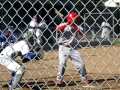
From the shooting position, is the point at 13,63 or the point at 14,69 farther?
the point at 14,69

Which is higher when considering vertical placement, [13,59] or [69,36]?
[69,36]

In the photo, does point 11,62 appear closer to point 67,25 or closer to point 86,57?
point 67,25

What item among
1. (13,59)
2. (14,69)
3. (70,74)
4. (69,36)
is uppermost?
(69,36)

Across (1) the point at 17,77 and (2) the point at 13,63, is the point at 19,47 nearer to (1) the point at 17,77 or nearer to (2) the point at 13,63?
(2) the point at 13,63

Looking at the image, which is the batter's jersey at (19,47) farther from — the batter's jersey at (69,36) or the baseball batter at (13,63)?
the batter's jersey at (69,36)

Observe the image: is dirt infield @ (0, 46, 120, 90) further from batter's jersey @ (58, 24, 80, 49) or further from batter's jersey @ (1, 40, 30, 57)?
batter's jersey @ (1, 40, 30, 57)

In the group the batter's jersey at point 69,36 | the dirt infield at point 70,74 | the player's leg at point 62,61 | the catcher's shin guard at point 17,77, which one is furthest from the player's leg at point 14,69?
the player's leg at point 62,61

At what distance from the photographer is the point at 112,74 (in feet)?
33.7


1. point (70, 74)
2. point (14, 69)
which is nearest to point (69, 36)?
point (14, 69)

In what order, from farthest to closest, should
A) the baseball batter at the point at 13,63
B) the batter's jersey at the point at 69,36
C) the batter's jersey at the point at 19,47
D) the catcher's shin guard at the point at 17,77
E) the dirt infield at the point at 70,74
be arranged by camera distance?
1. the dirt infield at the point at 70,74
2. the catcher's shin guard at the point at 17,77
3. the baseball batter at the point at 13,63
4. the batter's jersey at the point at 69,36
5. the batter's jersey at the point at 19,47

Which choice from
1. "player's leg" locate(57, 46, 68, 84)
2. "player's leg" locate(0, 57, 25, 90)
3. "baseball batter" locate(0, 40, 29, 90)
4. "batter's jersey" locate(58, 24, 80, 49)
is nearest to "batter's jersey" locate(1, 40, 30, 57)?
"baseball batter" locate(0, 40, 29, 90)

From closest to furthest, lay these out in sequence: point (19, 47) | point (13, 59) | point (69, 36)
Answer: point (19, 47) → point (69, 36) → point (13, 59)

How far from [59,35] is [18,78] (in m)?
1.00

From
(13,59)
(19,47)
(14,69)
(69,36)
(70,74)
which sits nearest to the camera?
(19,47)
